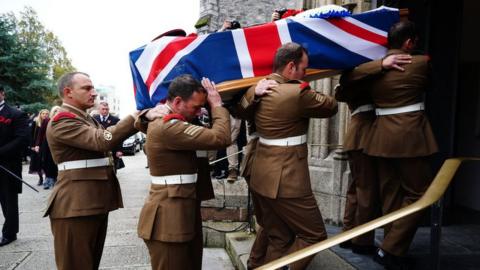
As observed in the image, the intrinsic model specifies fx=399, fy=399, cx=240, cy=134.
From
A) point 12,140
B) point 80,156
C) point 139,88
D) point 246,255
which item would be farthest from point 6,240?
point 139,88

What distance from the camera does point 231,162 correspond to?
6.07 meters

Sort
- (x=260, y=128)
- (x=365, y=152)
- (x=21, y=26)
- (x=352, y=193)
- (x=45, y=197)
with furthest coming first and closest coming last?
(x=21, y=26) < (x=45, y=197) < (x=352, y=193) < (x=365, y=152) < (x=260, y=128)

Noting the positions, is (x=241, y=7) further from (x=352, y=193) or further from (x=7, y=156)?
(x=352, y=193)

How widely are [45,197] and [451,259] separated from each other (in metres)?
7.30

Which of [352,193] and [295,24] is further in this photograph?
[352,193]

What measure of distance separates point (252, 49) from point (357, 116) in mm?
1110

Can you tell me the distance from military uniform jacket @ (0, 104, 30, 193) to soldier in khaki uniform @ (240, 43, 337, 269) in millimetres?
3493

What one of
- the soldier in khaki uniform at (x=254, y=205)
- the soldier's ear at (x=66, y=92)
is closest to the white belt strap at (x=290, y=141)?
the soldier in khaki uniform at (x=254, y=205)

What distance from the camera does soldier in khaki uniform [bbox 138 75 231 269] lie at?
234 centimetres

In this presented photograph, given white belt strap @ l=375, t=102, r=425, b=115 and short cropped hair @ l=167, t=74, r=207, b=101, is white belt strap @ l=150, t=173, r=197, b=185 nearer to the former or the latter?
short cropped hair @ l=167, t=74, r=207, b=101

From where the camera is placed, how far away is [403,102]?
2.88 metres

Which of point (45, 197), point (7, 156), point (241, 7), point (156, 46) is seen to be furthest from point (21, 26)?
point (156, 46)

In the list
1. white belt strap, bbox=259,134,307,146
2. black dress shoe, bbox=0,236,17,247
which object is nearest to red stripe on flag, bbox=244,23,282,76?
white belt strap, bbox=259,134,307,146

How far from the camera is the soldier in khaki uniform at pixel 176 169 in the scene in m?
2.34
